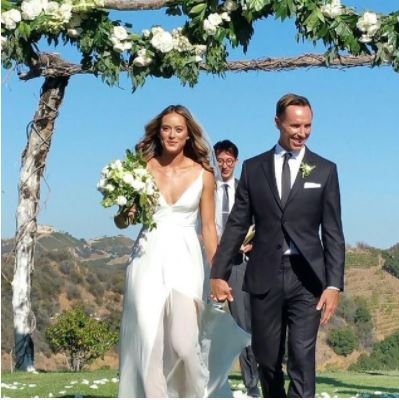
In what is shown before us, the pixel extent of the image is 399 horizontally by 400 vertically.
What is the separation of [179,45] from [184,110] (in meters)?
1.51

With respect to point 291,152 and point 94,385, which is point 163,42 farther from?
point 94,385

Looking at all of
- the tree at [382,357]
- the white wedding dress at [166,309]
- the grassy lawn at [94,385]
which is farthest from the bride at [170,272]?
the tree at [382,357]

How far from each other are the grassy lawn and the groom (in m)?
4.57

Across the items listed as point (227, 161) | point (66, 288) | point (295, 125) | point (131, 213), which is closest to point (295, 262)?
point (295, 125)

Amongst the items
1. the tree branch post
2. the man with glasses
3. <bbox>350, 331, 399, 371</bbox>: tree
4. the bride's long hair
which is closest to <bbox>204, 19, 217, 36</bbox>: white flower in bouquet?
the bride's long hair

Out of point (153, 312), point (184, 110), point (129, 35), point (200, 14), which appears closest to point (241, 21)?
point (200, 14)

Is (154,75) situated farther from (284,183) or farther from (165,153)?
(284,183)

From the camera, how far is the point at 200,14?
29.4 ft

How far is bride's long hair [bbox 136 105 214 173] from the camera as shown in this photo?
7.68m

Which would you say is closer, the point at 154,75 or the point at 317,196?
the point at 317,196

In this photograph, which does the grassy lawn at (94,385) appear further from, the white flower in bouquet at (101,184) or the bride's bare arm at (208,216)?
the white flower in bouquet at (101,184)

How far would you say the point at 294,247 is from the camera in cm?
634

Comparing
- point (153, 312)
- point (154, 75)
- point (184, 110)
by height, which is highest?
point (154, 75)

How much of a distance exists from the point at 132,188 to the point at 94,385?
187 inches
